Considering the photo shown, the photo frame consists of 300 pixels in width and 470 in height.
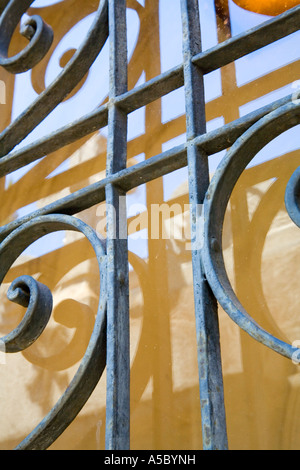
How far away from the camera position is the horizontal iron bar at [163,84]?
90cm

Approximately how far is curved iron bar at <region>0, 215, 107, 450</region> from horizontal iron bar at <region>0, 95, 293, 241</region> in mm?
33

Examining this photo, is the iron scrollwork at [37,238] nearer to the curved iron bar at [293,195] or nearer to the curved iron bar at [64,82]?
the curved iron bar at [64,82]

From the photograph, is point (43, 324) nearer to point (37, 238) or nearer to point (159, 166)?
point (37, 238)

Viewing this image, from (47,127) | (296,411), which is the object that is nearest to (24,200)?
(47,127)

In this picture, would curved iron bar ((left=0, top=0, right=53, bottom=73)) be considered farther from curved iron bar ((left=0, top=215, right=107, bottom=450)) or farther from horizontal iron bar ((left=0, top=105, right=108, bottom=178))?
curved iron bar ((left=0, top=215, right=107, bottom=450))

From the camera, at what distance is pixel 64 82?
1.17 metres

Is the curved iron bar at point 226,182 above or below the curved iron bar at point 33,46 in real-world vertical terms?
below

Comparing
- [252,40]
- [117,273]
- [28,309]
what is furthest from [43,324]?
[252,40]

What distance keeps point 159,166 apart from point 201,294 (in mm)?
217

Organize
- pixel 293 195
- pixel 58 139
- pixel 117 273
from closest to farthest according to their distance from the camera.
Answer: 1. pixel 293 195
2. pixel 117 273
3. pixel 58 139

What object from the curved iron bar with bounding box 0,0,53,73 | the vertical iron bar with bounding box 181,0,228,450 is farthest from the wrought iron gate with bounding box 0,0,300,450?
the curved iron bar with bounding box 0,0,53,73

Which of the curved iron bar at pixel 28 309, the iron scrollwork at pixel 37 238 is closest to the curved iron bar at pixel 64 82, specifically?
the iron scrollwork at pixel 37 238

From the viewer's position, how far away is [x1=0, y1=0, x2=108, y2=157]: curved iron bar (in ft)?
3.76

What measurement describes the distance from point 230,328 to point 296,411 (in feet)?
0.59
